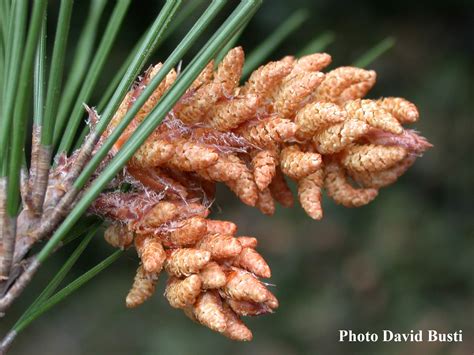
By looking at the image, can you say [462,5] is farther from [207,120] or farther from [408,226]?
[207,120]

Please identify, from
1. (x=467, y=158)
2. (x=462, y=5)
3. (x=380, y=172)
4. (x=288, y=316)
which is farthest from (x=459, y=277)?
(x=380, y=172)

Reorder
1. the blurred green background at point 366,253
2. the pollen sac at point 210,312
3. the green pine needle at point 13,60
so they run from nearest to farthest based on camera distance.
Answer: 1. the green pine needle at point 13,60
2. the pollen sac at point 210,312
3. the blurred green background at point 366,253

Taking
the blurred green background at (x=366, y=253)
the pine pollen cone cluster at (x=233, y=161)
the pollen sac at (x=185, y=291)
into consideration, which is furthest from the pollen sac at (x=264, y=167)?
the blurred green background at (x=366, y=253)

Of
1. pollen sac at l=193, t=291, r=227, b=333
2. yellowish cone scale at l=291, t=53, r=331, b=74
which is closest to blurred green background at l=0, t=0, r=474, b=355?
yellowish cone scale at l=291, t=53, r=331, b=74

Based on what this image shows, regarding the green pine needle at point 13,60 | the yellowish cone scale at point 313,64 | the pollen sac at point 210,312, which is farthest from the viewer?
the yellowish cone scale at point 313,64

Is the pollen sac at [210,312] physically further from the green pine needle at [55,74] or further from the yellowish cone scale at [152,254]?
the green pine needle at [55,74]

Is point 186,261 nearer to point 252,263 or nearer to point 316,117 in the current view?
point 252,263
